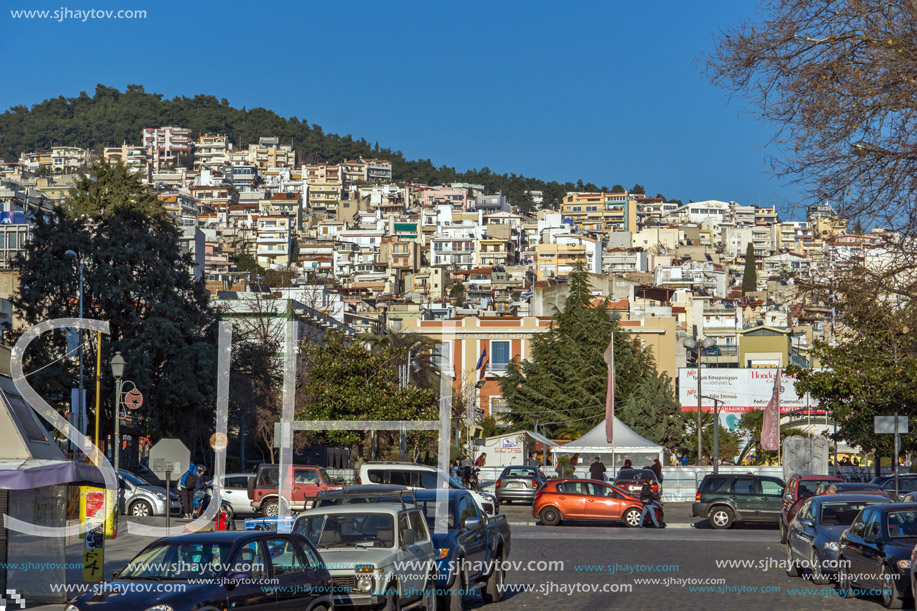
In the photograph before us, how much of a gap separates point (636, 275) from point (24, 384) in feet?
484

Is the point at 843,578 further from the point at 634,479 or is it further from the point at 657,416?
the point at 657,416

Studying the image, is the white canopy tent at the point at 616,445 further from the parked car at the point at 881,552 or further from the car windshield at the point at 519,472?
the parked car at the point at 881,552

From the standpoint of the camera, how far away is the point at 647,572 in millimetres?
18875

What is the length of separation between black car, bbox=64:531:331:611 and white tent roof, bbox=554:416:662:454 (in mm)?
34244

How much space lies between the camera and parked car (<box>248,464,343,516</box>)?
109 feet

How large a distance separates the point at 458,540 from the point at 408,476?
15.5 meters

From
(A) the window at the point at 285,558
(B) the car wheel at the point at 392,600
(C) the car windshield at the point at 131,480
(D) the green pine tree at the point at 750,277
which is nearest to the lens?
(A) the window at the point at 285,558

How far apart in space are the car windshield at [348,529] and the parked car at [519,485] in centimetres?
2845

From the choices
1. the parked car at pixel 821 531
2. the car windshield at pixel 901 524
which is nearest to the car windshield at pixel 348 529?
the car windshield at pixel 901 524

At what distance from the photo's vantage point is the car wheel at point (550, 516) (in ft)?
103

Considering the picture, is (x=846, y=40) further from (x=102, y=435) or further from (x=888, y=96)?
(x=102, y=435)

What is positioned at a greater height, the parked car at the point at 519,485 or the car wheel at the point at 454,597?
the car wheel at the point at 454,597

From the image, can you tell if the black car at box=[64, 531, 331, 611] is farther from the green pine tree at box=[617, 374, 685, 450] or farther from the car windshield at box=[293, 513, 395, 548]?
the green pine tree at box=[617, 374, 685, 450]

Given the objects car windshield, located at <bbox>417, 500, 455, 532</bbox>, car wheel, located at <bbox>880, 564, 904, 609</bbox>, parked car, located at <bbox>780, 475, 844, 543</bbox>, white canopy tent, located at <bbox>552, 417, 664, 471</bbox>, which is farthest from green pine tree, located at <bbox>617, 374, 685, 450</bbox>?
car windshield, located at <bbox>417, 500, 455, 532</bbox>
